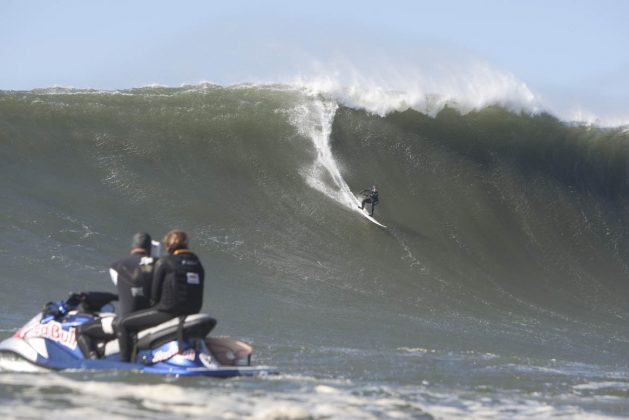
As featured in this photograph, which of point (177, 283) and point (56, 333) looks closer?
point (177, 283)

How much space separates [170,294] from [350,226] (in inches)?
429

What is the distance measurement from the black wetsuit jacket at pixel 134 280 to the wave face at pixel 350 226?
1.33 meters

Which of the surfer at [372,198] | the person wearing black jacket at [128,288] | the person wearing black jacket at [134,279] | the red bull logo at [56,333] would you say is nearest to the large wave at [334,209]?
the surfer at [372,198]

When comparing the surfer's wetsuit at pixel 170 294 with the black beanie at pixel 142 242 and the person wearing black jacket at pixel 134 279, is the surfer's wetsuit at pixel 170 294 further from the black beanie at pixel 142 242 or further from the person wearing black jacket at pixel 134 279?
the black beanie at pixel 142 242

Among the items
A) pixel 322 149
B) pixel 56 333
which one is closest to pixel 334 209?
pixel 322 149

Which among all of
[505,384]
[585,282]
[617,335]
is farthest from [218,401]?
[585,282]

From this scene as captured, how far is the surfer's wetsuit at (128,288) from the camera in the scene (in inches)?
370

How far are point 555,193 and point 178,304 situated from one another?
17.6 m

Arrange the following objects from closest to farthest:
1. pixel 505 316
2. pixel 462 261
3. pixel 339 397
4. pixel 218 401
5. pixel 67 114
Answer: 1. pixel 218 401
2. pixel 339 397
3. pixel 505 316
4. pixel 462 261
5. pixel 67 114

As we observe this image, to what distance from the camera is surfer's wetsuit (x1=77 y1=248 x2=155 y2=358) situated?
9391mm

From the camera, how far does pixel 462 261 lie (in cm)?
2016

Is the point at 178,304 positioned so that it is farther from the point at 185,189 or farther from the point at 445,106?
the point at 445,106

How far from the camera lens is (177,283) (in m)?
9.27

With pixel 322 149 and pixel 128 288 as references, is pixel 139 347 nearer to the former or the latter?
pixel 128 288
